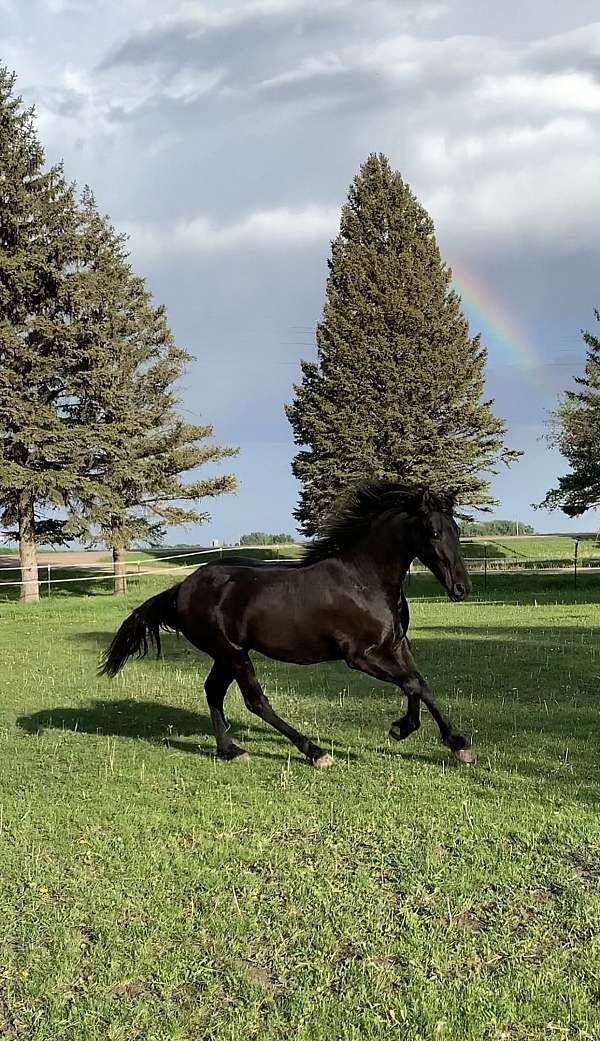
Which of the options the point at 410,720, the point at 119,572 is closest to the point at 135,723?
the point at 410,720

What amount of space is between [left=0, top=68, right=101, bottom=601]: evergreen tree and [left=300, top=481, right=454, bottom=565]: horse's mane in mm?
23346

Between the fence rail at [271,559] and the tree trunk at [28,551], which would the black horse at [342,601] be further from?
the fence rail at [271,559]

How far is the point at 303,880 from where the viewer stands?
5.03 meters

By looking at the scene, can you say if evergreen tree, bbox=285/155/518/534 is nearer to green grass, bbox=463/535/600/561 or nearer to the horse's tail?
green grass, bbox=463/535/600/561

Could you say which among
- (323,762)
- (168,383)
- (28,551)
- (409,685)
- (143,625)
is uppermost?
(168,383)

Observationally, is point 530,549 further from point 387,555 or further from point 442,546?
point 442,546

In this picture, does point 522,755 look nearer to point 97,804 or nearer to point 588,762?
point 588,762

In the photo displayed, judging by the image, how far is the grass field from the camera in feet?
12.2

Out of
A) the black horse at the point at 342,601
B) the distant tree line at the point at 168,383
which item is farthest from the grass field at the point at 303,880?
the distant tree line at the point at 168,383

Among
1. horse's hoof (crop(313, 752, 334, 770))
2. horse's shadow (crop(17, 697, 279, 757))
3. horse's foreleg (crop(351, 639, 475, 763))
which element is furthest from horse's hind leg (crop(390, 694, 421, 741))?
horse's shadow (crop(17, 697, 279, 757))

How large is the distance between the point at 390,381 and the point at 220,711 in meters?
35.0

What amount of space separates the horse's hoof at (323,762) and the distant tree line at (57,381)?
2412 cm

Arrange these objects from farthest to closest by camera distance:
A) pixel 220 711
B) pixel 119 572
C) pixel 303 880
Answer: pixel 119 572 < pixel 220 711 < pixel 303 880

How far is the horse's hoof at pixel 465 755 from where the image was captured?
7402 mm
